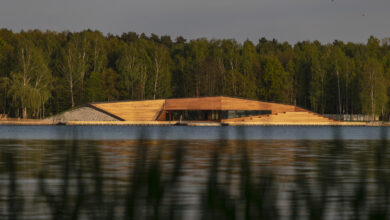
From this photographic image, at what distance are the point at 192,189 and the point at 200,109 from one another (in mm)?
92904

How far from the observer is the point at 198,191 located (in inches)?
635

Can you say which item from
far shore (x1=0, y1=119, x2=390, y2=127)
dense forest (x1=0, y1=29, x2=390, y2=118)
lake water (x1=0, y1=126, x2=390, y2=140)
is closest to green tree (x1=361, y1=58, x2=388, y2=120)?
dense forest (x1=0, y1=29, x2=390, y2=118)

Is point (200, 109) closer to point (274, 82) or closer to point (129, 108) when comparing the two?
point (129, 108)

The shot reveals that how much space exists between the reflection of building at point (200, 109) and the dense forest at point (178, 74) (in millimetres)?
6369

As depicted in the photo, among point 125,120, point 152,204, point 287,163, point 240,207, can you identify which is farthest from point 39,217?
point 125,120

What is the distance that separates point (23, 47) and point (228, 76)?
3643 cm

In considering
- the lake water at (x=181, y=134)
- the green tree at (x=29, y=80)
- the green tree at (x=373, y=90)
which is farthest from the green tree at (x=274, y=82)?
the lake water at (x=181, y=134)

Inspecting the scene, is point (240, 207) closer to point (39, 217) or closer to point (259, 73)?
point (39, 217)

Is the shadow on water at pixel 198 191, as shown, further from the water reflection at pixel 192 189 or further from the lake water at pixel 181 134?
the lake water at pixel 181 134

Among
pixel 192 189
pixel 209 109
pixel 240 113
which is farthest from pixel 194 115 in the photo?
pixel 192 189

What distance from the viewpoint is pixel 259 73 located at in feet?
411

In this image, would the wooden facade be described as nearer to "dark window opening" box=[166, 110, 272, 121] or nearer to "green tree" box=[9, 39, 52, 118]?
"dark window opening" box=[166, 110, 272, 121]

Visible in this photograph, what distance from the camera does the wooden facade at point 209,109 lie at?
4254 inches

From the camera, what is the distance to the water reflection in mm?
12898
